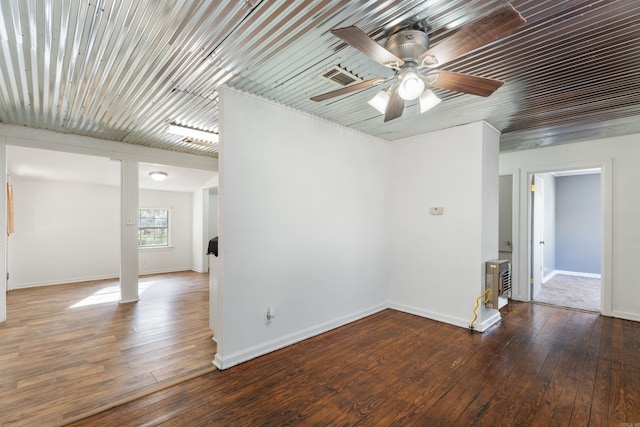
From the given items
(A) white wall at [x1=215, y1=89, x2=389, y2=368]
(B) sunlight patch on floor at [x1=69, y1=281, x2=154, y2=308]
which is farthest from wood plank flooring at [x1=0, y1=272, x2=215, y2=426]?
(A) white wall at [x1=215, y1=89, x2=389, y2=368]

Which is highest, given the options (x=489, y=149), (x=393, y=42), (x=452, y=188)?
(x=393, y=42)

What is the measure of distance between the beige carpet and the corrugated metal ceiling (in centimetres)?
279

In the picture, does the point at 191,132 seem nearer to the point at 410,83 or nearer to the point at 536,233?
the point at 410,83

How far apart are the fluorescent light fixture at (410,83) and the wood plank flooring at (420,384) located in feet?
7.30

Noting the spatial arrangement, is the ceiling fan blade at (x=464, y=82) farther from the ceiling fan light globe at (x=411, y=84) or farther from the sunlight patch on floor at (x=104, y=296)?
the sunlight patch on floor at (x=104, y=296)

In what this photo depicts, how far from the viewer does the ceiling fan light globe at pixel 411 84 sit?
1895 mm

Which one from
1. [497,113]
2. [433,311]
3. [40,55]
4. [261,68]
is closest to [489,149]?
[497,113]

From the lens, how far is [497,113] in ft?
10.9

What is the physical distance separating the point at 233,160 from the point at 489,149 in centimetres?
319

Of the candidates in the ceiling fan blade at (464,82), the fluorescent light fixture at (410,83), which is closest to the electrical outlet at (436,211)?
the ceiling fan blade at (464,82)

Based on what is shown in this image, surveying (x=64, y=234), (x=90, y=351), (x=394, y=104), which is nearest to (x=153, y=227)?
(x=64, y=234)

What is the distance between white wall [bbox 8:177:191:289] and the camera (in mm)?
5781

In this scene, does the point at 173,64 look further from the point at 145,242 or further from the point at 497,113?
the point at 145,242

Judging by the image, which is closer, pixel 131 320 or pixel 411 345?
pixel 411 345
